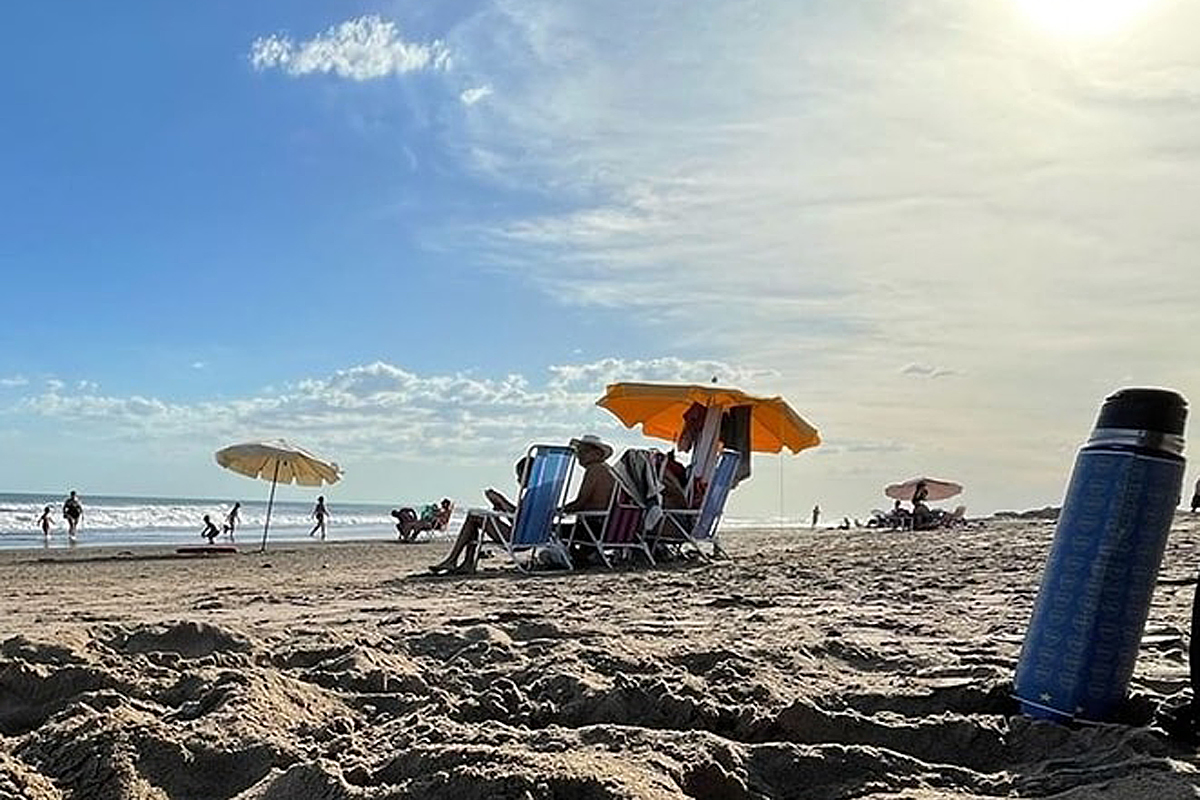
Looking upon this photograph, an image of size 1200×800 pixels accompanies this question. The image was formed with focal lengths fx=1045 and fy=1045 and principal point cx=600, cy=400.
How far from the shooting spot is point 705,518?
40.5ft

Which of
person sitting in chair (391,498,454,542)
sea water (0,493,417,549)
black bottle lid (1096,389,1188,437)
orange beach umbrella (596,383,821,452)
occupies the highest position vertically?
orange beach umbrella (596,383,821,452)

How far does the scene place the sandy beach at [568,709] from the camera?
2207mm

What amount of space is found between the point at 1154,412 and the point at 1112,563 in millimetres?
409

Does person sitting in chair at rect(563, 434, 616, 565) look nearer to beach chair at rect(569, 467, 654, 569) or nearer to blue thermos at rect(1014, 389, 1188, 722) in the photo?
beach chair at rect(569, 467, 654, 569)

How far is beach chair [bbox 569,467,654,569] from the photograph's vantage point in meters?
10.7

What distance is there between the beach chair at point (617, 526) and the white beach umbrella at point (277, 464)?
9709 mm

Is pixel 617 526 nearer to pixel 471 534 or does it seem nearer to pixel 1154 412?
pixel 471 534

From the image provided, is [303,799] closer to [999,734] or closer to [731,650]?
[999,734]

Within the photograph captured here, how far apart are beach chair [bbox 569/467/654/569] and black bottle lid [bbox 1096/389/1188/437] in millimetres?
7960

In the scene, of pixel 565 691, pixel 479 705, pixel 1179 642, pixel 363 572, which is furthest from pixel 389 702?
pixel 363 572

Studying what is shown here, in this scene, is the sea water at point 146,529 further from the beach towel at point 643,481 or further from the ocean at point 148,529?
the beach towel at point 643,481

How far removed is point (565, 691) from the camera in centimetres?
312

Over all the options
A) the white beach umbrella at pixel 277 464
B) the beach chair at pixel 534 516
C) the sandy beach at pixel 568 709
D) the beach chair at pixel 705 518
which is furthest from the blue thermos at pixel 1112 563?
the white beach umbrella at pixel 277 464

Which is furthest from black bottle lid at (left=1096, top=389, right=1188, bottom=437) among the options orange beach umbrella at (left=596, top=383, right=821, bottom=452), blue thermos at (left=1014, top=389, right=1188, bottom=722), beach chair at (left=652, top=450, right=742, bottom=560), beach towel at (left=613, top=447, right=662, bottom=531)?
orange beach umbrella at (left=596, top=383, right=821, bottom=452)
